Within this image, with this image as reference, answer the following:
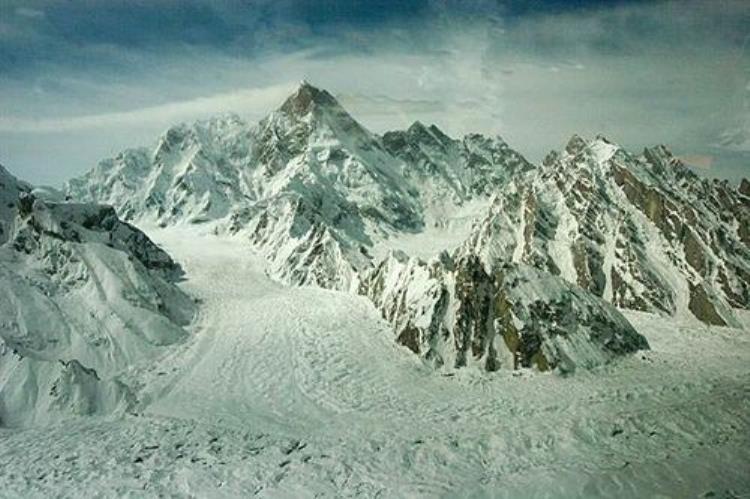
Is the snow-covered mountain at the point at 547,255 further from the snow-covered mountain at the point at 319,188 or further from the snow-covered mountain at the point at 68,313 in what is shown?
the snow-covered mountain at the point at 68,313

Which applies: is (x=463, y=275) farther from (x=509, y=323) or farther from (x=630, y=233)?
(x=630, y=233)

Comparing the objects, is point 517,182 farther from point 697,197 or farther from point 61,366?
point 61,366

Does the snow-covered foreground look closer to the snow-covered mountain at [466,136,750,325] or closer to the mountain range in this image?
the mountain range

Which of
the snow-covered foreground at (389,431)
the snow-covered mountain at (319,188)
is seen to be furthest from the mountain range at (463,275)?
the snow-covered mountain at (319,188)

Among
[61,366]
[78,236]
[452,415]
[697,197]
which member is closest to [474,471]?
[452,415]

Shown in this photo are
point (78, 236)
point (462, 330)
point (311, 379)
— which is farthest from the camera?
point (78, 236)
